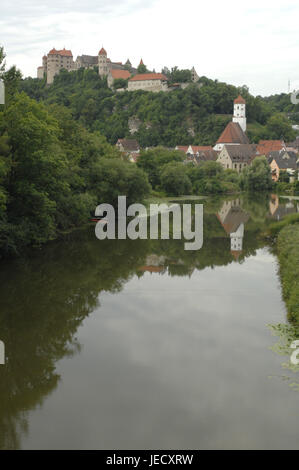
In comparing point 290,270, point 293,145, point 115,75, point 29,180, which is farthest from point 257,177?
point 115,75

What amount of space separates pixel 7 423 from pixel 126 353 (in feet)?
12.6

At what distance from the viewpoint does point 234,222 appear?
3862cm

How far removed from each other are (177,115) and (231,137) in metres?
14.6

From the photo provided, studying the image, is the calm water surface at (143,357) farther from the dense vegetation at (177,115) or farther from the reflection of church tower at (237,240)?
the dense vegetation at (177,115)

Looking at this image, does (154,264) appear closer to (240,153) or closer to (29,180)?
(29,180)

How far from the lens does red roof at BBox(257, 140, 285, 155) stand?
306ft

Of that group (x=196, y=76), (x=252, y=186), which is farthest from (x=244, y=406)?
(x=196, y=76)

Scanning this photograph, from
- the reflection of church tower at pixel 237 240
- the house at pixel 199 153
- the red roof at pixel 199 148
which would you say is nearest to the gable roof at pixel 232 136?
the red roof at pixel 199 148

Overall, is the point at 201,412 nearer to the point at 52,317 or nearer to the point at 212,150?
the point at 52,317

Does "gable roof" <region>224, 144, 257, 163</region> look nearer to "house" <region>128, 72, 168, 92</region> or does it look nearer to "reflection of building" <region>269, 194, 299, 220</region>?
"reflection of building" <region>269, 194, 299, 220</region>

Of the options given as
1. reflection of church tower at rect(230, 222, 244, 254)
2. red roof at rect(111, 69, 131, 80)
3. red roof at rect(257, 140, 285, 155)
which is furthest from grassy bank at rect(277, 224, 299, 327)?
red roof at rect(111, 69, 131, 80)

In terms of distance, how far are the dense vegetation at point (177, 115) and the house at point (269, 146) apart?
605cm

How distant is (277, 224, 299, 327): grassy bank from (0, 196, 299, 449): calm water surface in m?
0.39
